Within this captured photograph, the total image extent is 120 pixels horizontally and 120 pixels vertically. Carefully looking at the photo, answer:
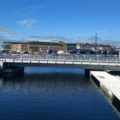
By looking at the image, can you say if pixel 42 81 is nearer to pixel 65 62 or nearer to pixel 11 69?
pixel 65 62

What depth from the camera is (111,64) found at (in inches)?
2562

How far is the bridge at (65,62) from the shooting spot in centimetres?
6406

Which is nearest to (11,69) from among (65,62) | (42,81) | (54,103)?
(65,62)

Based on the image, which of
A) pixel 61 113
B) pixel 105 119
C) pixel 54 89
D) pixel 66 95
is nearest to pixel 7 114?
pixel 61 113

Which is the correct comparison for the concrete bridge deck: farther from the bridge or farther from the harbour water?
the harbour water

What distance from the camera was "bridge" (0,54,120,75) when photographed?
6406 centimetres

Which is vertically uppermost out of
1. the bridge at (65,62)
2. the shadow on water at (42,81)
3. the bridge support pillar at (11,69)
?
the bridge at (65,62)

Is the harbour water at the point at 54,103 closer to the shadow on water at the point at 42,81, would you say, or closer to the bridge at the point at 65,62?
the shadow on water at the point at 42,81

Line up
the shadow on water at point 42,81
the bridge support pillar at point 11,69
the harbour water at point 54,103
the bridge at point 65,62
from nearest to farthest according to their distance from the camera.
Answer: the harbour water at point 54,103 → the shadow on water at point 42,81 → the bridge at point 65,62 → the bridge support pillar at point 11,69

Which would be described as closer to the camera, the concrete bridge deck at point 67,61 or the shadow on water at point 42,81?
the shadow on water at point 42,81

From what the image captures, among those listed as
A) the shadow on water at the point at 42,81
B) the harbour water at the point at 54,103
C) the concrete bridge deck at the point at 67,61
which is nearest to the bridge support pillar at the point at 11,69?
the concrete bridge deck at the point at 67,61

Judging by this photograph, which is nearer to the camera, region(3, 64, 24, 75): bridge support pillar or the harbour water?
the harbour water

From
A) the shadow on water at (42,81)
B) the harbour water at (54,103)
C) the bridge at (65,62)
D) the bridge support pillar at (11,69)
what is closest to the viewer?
the harbour water at (54,103)

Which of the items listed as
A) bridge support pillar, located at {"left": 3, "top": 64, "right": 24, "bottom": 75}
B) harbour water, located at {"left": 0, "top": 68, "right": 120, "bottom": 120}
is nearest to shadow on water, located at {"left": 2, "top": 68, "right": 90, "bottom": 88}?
harbour water, located at {"left": 0, "top": 68, "right": 120, "bottom": 120}
